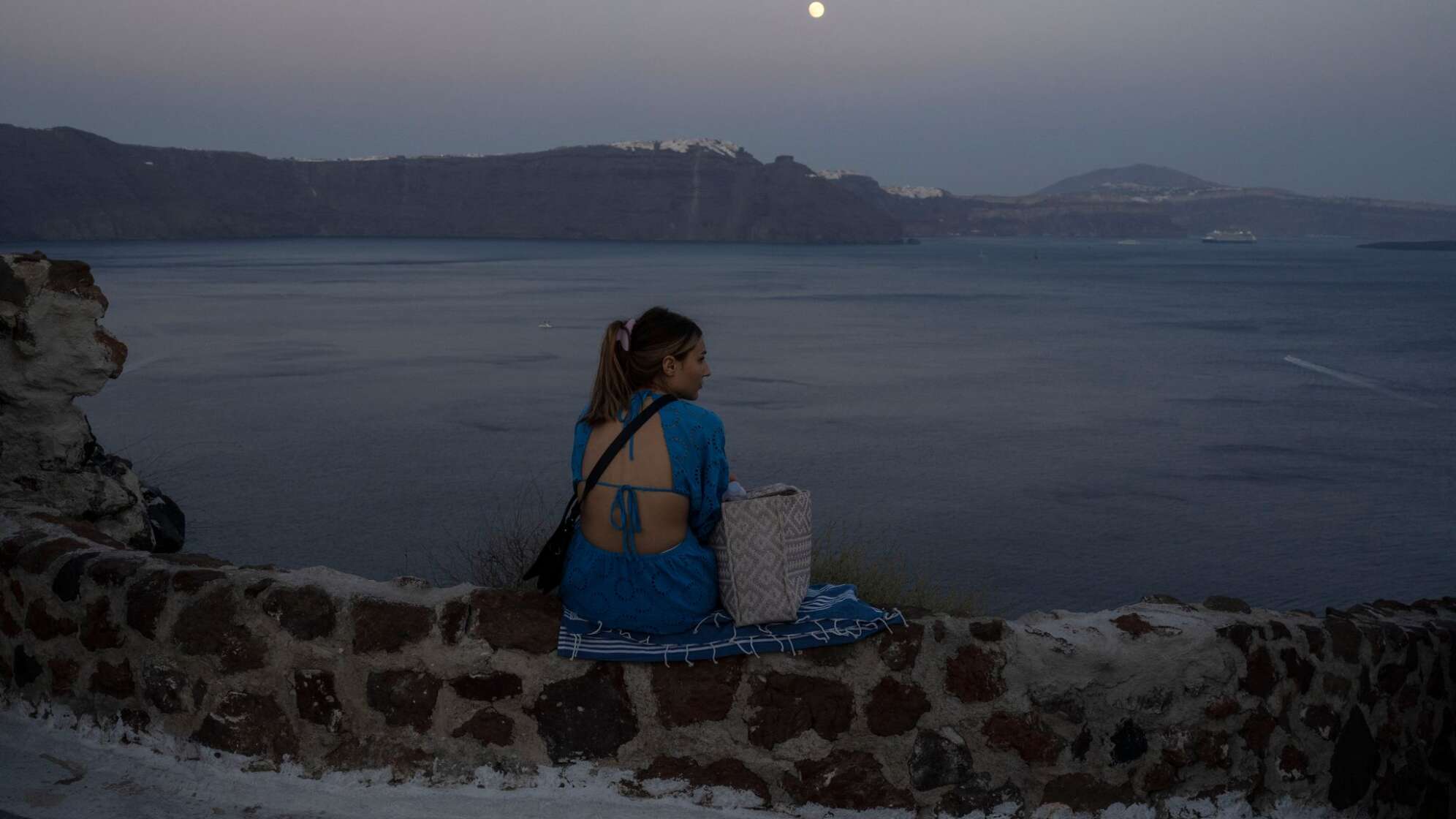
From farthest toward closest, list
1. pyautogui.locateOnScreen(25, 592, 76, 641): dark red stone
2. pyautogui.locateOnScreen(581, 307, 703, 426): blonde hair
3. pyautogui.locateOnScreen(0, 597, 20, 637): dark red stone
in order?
pyautogui.locateOnScreen(0, 597, 20, 637): dark red stone, pyautogui.locateOnScreen(25, 592, 76, 641): dark red stone, pyautogui.locateOnScreen(581, 307, 703, 426): blonde hair

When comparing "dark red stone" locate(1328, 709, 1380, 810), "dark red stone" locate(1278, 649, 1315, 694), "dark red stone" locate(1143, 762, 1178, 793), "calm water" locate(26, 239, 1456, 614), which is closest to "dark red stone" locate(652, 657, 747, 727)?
"dark red stone" locate(1143, 762, 1178, 793)

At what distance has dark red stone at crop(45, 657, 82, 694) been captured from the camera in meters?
4.05

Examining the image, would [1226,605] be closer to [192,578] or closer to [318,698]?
[318,698]

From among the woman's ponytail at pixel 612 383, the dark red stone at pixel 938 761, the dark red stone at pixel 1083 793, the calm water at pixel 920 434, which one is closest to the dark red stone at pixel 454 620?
the woman's ponytail at pixel 612 383

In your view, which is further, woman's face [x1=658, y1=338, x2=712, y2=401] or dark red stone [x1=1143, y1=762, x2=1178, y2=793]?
woman's face [x1=658, y1=338, x2=712, y2=401]

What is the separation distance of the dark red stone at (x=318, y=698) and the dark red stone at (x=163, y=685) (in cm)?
38

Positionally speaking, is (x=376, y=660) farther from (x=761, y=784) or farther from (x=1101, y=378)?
(x=1101, y=378)

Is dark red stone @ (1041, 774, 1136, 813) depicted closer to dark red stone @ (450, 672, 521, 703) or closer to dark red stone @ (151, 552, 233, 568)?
dark red stone @ (450, 672, 521, 703)

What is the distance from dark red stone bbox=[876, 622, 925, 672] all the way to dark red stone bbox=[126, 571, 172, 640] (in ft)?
6.95

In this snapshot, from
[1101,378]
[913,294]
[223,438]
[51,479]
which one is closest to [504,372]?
[223,438]

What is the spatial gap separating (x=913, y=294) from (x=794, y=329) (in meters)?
22.5

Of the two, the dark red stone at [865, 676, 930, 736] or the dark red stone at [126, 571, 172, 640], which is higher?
the dark red stone at [126, 571, 172, 640]

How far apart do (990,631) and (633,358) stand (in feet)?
4.32

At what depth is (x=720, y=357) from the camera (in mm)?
27188
